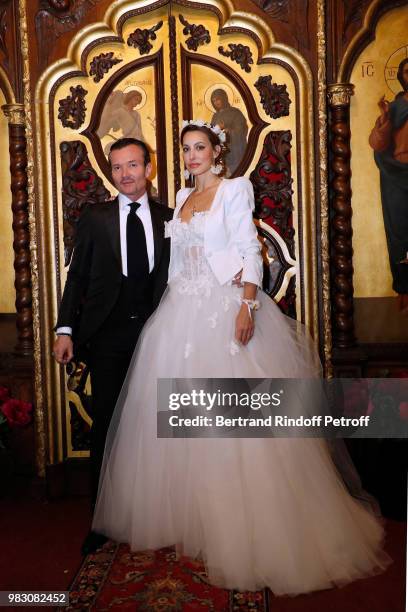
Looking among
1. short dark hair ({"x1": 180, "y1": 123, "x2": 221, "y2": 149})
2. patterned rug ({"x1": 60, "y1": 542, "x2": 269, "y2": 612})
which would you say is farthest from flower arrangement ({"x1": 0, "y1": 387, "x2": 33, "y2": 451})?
short dark hair ({"x1": 180, "y1": 123, "x2": 221, "y2": 149})

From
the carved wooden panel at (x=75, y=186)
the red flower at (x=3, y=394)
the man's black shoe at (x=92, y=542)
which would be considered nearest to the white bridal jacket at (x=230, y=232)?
the carved wooden panel at (x=75, y=186)

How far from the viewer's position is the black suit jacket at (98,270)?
3084mm

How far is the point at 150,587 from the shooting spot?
2609 mm

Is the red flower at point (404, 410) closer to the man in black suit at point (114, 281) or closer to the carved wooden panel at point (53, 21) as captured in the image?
the man in black suit at point (114, 281)

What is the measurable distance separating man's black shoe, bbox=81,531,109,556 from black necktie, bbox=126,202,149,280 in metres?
1.20

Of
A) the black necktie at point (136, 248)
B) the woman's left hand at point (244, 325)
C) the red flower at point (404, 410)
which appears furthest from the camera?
the red flower at point (404, 410)

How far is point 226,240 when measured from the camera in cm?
293

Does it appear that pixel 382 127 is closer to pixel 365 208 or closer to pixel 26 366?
pixel 365 208

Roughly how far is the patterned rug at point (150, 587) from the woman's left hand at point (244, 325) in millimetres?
970

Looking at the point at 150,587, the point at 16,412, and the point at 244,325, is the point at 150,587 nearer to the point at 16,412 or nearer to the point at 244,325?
the point at 244,325

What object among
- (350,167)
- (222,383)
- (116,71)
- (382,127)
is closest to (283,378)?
(222,383)

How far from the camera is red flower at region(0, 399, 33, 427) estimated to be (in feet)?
11.7

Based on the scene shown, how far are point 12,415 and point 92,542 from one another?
944mm

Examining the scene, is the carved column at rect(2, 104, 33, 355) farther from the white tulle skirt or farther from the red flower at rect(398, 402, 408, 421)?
the red flower at rect(398, 402, 408, 421)
